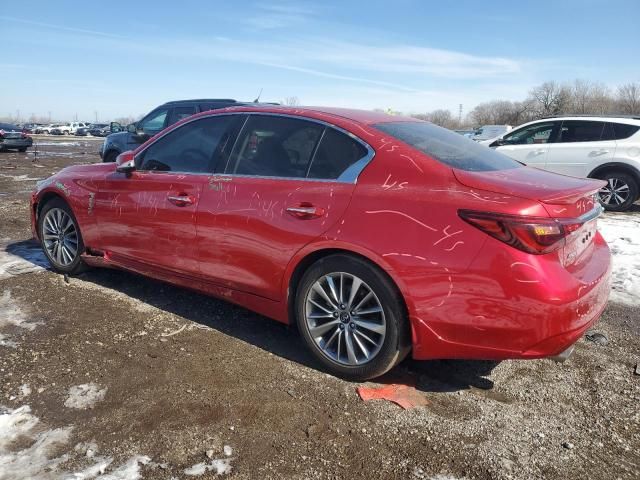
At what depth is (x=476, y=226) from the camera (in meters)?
2.73

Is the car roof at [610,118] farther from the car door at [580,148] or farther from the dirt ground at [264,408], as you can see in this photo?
the dirt ground at [264,408]

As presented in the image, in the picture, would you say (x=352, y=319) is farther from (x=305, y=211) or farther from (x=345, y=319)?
(x=305, y=211)

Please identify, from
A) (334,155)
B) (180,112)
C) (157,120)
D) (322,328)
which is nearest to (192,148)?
(334,155)

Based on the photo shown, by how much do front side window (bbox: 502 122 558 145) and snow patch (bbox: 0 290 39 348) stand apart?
9.35 metres

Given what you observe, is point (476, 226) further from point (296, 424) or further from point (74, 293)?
point (74, 293)

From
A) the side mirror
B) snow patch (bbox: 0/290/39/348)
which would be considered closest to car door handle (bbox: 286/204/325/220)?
the side mirror

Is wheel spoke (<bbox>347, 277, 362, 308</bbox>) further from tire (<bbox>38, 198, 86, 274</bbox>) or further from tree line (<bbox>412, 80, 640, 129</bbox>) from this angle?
tree line (<bbox>412, 80, 640, 129</bbox>)

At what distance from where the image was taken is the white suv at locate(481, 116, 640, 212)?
952cm

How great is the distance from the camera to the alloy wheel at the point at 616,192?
9602mm

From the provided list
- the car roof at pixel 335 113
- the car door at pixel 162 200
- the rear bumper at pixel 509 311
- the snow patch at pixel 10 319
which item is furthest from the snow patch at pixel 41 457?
the car roof at pixel 335 113

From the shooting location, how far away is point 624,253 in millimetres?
6324

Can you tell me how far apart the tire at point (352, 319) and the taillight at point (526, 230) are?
644mm

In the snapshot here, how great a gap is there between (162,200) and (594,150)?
8578 millimetres

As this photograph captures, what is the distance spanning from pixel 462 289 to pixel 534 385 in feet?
3.39
